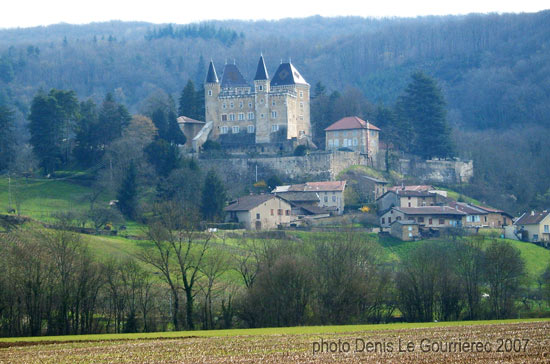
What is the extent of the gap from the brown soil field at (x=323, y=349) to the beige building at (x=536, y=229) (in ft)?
115

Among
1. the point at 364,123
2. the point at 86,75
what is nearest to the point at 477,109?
the point at 364,123

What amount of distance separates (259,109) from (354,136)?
995cm

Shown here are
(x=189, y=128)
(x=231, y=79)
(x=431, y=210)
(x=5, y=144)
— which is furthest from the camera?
(x=231, y=79)

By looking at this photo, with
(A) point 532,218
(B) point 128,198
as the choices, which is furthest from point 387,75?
(B) point 128,198

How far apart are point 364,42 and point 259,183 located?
313ft

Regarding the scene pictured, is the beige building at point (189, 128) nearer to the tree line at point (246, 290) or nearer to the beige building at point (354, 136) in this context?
the beige building at point (354, 136)

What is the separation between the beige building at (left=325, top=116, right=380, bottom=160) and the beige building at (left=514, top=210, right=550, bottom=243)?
17.9m

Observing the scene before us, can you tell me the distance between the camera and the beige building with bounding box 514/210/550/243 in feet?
229

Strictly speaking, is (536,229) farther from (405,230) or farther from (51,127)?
(51,127)

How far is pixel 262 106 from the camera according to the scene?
86.5 meters

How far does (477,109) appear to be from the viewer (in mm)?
135000

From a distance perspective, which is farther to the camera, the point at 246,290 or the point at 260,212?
the point at 260,212

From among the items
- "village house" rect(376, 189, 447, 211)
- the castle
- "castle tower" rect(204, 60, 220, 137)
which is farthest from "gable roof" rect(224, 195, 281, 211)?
"castle tower" rect(204, 60, 220, 137)

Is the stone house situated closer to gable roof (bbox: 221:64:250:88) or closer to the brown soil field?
gable roof (bbox: 221:64:250:88)
